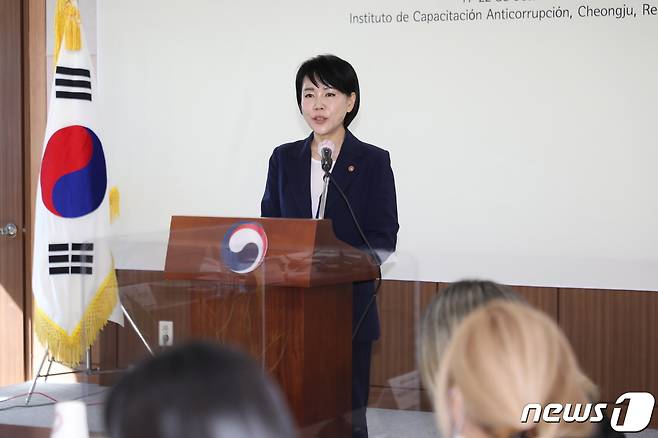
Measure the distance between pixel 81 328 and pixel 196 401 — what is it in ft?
14.6

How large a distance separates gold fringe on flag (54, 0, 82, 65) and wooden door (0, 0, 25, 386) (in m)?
0.87

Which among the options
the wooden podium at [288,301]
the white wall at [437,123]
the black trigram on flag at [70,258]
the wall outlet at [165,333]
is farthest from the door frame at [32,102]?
the wooden podium at [288,301]

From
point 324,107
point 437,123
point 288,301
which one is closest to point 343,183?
point 324,107

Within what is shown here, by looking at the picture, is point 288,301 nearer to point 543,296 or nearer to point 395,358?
point 395,358

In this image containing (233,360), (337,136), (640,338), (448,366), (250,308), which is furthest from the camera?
(640,338)

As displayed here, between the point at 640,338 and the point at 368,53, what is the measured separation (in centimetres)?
219

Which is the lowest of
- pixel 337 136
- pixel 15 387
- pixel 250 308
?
pixel 15 387

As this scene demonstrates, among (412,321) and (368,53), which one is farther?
(368,53)

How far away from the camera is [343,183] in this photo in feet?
11.8

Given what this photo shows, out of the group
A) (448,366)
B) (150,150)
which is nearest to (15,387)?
(150,150)

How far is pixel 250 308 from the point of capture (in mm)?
3168

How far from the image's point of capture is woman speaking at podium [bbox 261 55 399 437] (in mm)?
3418

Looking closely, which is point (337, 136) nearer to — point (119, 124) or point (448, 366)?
point (119, 124)

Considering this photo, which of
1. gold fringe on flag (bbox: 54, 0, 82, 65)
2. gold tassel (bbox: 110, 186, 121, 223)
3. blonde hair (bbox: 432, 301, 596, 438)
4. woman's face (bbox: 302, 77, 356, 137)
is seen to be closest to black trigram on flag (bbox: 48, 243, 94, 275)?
gold tassel (bbox: 110, 186, 121, 223)
